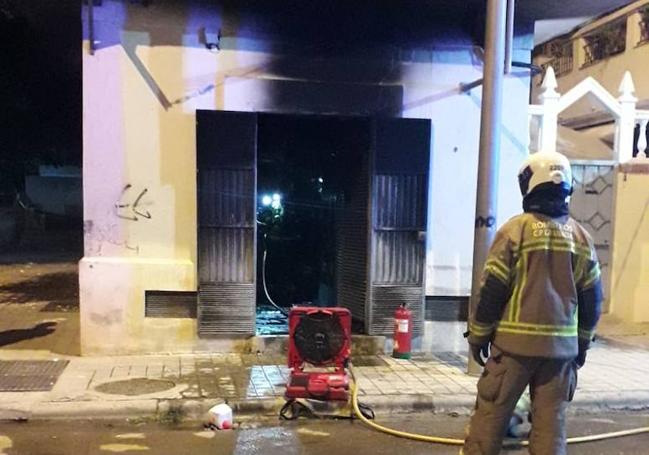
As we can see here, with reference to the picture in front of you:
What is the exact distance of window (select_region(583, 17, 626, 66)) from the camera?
18895mm

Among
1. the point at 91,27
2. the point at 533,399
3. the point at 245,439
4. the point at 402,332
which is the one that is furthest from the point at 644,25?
the point at 245,439

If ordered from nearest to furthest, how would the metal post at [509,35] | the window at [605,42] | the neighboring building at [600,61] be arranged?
the metal post at [509,35] → the neighboring building at [600,61] → the window at [605,42]

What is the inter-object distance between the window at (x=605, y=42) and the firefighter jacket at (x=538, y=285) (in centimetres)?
1710

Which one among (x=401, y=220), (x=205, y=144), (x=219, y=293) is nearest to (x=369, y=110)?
(x=401, y=220)

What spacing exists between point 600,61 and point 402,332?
15938 millimetres

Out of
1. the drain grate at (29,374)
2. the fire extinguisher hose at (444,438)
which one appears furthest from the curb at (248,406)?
the drain grate at (29,374)

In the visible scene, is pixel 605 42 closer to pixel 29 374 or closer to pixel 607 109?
pixel 607 109

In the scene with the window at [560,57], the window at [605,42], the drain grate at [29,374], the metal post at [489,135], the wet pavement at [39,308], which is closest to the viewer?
the drain grate at [29,374]

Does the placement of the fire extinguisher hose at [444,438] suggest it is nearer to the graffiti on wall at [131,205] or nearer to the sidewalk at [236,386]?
the sidewalk at [236,386]

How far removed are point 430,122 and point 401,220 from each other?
3.97 ft

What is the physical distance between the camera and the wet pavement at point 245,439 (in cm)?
500

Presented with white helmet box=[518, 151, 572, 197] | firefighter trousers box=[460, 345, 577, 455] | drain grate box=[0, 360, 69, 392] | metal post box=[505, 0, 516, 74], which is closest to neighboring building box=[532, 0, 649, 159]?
metal post box=[505, 0, 516, 74]

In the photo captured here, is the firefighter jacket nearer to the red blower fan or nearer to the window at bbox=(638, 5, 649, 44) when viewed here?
the red blower fan

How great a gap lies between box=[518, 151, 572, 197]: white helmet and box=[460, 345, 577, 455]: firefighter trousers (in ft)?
3.46
